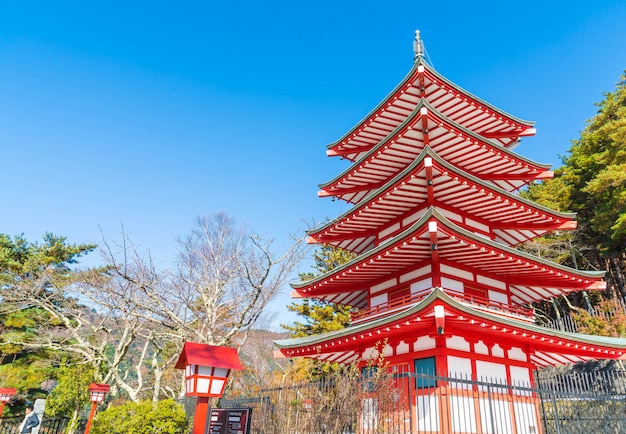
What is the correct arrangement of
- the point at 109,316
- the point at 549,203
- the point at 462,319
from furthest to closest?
the point at 549,203, the point at 109,316, the point at 462,319

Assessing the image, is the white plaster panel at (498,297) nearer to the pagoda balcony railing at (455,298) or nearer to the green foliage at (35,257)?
the pagoda balcony railing at (455,298)

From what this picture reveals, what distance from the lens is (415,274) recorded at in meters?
12.8

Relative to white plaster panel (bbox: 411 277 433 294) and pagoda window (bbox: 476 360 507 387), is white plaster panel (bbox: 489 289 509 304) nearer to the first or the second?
pagoda window (bbox: 476 360 507 387)

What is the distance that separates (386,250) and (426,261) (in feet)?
5.02

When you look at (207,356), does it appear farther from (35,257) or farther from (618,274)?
(618,274)

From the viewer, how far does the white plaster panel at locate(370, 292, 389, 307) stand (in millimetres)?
13734

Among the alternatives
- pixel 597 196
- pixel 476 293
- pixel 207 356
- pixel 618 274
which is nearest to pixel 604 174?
pixel 597 196

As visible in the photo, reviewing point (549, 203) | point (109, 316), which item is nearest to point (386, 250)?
point (109, 316)

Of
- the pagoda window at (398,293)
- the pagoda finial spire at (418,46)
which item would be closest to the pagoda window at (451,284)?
the pagoda window at (398,293)

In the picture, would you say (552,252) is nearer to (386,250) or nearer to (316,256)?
(316,256)

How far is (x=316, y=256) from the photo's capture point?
29438 mm

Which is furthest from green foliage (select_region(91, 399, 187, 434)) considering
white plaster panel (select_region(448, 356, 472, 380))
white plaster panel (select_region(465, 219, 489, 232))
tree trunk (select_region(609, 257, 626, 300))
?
tree trunk (select_region(609, 257, 626, 300))

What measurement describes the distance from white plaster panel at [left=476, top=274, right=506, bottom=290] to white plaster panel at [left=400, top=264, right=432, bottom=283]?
1920mm

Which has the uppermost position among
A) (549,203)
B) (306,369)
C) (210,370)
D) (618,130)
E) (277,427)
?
(618,130)
